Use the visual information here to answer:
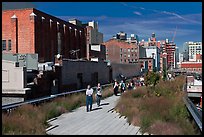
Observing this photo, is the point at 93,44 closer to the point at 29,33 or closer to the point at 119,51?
the point at 119,51

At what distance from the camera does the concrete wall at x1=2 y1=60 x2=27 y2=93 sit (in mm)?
20109

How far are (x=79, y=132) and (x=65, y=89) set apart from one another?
56.2ft

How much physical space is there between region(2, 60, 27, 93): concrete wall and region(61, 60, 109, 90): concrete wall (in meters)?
7.38

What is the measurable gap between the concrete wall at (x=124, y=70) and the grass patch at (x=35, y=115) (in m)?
29.1

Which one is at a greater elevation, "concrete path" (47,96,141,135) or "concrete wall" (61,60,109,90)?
"concrete wall" (61,60,109,90)

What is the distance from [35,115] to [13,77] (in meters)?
8.04

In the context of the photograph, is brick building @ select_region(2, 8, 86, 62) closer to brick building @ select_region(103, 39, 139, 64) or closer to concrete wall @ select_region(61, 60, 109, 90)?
concrete wall @ select_region(61, 60, 109, 90)

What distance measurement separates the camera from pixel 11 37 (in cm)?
4566

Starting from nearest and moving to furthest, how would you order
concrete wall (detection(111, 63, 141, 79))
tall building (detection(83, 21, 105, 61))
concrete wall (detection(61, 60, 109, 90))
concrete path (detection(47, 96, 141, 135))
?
concrete path (detection(47, 96, 141, 135)), concrete wall (detection(61, 60, 109, 90)), concrete wall (detection(111, 63, 141, 79)), tall building (detection(83, 21, 105, 61))

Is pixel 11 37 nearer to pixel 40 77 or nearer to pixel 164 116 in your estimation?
pixel 40 77

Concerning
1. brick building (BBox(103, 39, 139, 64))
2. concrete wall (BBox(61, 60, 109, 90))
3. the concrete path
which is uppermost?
brick building (BBox(103, 39, 139, 64))

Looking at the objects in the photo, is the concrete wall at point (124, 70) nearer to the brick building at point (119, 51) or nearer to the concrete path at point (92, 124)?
the brick building at point (119, 51)

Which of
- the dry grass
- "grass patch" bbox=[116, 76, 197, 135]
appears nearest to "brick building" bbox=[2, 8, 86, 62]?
"grass patch" bbox=[116, 76, 197, 135]

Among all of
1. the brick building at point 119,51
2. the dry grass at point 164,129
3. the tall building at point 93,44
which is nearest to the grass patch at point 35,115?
the dry grass at point 164,129
